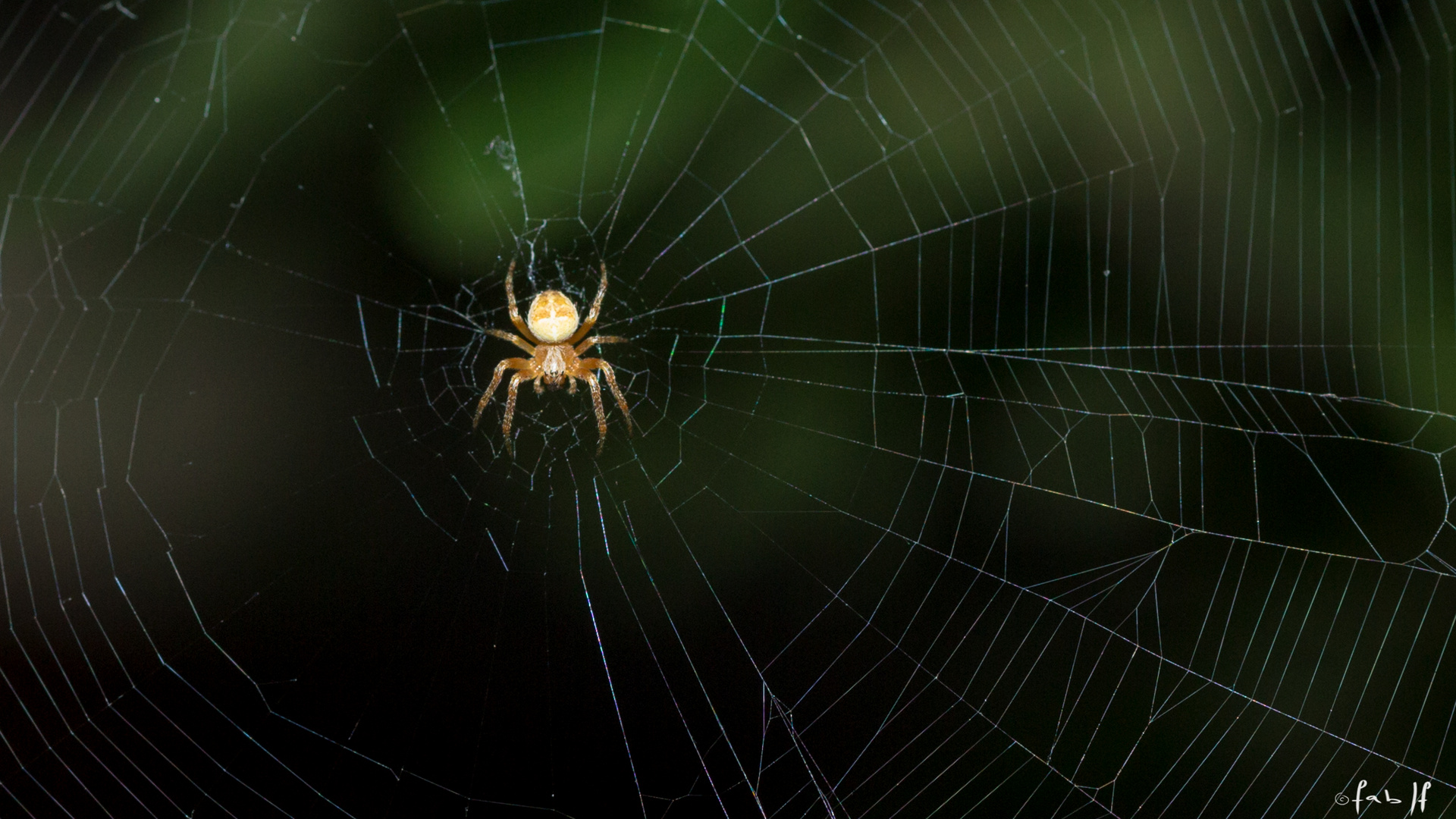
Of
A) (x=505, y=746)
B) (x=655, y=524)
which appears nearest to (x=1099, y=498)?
(x=655, y=524)

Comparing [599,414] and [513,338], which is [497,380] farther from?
[599,414]

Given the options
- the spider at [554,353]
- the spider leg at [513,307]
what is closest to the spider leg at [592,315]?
the spider at [554,353]

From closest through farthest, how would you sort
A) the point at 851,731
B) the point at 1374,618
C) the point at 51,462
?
the point at 1374,618 < the point at 51,462 < the point at 851,731

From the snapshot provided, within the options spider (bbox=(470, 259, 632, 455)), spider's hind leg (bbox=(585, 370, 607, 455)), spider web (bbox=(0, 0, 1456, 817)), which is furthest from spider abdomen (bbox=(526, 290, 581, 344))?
spider's hind leg (bbox=(585, 370, 607, 455))

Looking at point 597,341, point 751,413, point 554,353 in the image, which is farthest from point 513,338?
point 751,413

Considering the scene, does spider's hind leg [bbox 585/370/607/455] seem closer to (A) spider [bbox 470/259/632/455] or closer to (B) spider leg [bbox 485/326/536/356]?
(A) spider [bbox 470/259/632/455]

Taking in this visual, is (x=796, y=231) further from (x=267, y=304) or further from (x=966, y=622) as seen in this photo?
(x=267, y=304)

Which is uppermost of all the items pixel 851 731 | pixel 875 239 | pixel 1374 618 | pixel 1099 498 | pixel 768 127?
pixel 768 127
